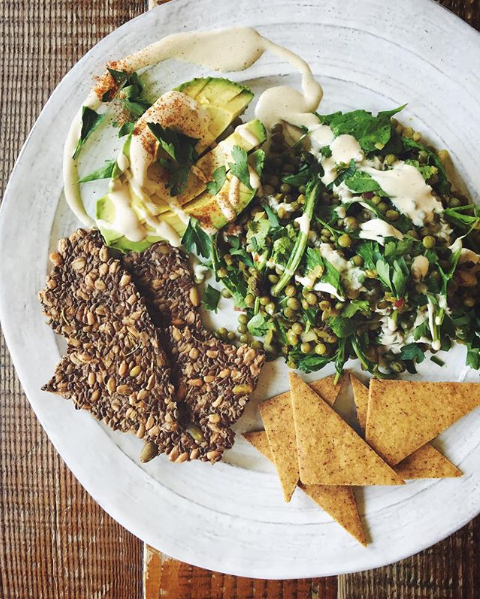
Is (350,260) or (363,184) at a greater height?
(363,184)

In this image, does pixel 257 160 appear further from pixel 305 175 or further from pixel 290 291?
pixel 290 291

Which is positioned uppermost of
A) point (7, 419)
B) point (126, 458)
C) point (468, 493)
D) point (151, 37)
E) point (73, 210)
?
point (151, 37)

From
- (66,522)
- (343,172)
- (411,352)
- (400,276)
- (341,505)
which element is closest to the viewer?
(400,276)

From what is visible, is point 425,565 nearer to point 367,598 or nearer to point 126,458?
point 367,598

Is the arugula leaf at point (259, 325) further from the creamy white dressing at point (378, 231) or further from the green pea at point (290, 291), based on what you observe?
the creamy white dressing at point (378, 231)

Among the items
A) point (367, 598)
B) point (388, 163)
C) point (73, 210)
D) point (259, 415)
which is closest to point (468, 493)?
point (367, 598)

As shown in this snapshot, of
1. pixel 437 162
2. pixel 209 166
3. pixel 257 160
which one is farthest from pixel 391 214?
pixel 209 166
